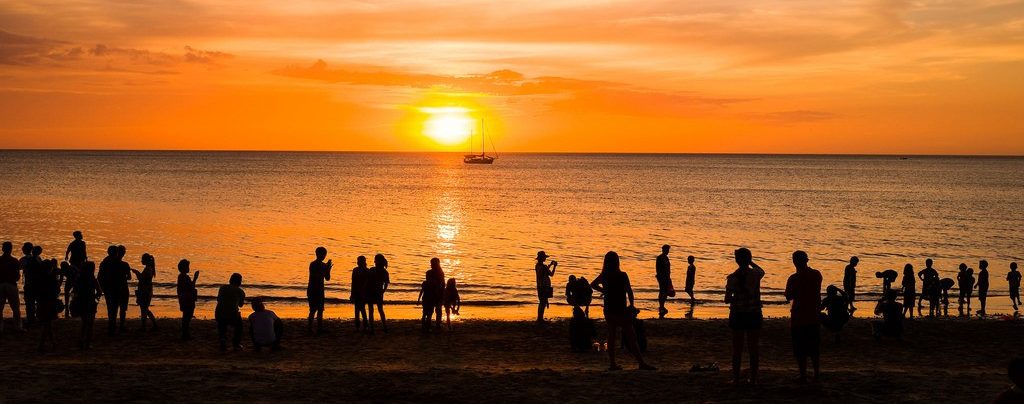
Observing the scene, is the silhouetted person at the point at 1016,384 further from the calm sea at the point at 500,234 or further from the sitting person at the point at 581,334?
the calm sea at the point at 500,234

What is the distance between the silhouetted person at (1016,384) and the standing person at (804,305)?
5.70m

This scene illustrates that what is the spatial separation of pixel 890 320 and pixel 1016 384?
12.4 m

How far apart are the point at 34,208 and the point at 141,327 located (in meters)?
57.8

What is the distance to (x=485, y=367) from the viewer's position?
14500 millimetres

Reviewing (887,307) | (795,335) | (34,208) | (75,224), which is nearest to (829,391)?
(795,335)

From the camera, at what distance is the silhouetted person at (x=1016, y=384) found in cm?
576

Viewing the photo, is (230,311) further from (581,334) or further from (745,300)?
(745,300)

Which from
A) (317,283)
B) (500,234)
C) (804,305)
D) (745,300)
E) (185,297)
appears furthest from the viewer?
(500,234)

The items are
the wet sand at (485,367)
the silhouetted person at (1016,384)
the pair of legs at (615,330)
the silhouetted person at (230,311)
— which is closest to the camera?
the silhouetted person at (1016,384)

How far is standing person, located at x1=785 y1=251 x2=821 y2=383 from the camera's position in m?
11.9

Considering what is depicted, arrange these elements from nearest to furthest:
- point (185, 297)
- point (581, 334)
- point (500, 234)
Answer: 1. point (581, 334)
2. point (185, 297)
3. point (500, 234)

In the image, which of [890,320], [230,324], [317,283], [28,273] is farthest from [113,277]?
[890,320]

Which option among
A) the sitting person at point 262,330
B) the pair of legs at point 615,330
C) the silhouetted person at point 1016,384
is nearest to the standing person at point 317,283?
the sitting person at point 262,330

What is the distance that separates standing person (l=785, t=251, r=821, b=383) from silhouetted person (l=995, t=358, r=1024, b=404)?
5.70 m
